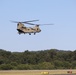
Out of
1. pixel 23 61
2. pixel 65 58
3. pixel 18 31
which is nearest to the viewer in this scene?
pixel 18 31

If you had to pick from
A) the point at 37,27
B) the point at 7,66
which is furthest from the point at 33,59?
the point at 37,27

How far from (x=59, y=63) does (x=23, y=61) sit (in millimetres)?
28308

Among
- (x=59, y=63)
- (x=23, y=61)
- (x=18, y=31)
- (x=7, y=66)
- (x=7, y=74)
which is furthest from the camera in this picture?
(x=23, y=61)

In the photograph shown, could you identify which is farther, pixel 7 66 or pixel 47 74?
pixel 7 66

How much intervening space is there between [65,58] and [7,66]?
6306 cm

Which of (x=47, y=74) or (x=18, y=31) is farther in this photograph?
(x=47, y=74)

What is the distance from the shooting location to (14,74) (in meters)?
87.3

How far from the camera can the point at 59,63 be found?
493 feet

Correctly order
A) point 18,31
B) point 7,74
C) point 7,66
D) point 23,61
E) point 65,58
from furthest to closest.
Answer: point 65,58 → point 23,61 → point 7,66 → point 7,74 → point 18,31

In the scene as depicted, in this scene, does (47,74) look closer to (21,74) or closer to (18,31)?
(21,74)

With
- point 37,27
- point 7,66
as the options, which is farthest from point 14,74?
point 7,66

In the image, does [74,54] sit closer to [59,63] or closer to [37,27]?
[59,63]

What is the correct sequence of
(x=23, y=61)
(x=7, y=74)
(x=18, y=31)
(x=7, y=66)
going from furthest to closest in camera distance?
(x=23, y=61) → (x=7, y=66) → (x=7, y=74) → (x=18, y=31)

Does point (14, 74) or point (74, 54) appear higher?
point (74, 54)
